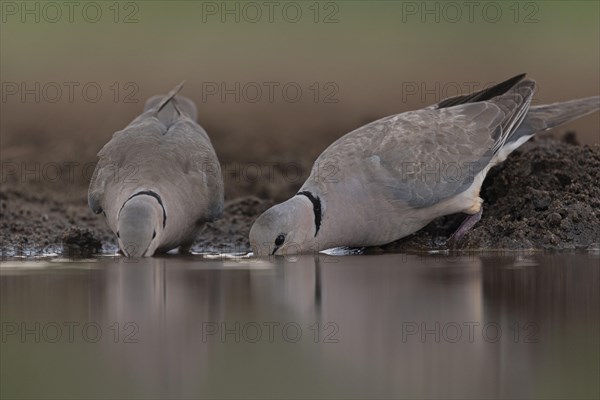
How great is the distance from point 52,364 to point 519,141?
5196 mm

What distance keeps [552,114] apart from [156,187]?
3.48 m

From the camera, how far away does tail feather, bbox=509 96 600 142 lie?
8.76 metres

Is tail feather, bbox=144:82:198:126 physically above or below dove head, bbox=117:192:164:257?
above

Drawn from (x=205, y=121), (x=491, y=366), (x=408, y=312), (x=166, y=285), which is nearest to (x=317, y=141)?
(x=205, y=121)

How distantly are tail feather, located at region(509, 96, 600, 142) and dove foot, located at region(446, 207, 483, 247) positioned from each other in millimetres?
835

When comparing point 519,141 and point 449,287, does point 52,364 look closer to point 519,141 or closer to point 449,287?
point 449,287

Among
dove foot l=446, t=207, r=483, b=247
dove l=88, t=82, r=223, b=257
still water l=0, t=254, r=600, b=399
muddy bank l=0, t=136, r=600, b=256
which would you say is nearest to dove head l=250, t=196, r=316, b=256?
still water l=0, t=254, r=600, b=399

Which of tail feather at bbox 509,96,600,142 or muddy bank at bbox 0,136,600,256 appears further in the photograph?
tail feather at bbox 509,96,600,142

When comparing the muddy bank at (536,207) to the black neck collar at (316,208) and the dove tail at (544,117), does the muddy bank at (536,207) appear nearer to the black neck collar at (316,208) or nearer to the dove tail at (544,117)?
the dove tail at (544,117)

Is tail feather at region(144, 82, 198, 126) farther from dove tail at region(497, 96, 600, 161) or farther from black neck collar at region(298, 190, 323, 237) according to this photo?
dove tail at region(497, 96, 600, 161)

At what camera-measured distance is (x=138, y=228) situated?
23.8 ft

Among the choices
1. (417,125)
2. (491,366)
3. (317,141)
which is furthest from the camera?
(317,141)

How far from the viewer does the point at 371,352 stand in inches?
190

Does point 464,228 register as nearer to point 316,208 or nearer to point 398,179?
point 398,179
